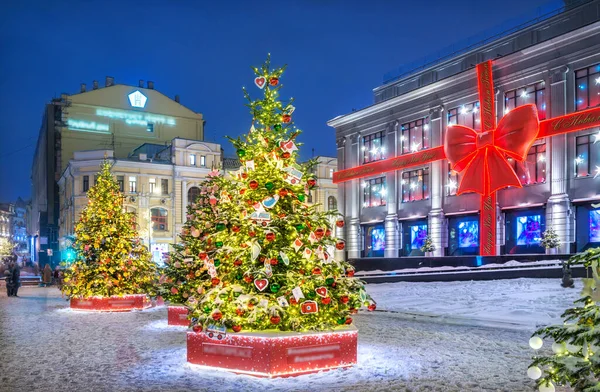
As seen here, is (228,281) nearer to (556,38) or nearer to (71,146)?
(556,38)

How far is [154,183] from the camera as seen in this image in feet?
196

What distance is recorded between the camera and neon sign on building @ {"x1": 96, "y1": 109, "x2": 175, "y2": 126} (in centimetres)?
6710

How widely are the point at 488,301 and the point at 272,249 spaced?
40.7 ft

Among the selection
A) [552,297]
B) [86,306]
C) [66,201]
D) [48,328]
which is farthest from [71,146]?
[552,297]

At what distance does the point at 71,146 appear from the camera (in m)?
66.6

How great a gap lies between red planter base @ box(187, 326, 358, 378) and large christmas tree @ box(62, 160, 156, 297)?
39.8ft

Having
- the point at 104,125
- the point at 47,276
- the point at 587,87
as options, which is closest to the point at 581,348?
the point at 587,87

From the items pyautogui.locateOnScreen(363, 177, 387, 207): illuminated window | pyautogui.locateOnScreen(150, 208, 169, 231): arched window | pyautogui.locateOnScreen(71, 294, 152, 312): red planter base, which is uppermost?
pyautogui.locateOnScreen(363, 177, 387, 207): illuminated window

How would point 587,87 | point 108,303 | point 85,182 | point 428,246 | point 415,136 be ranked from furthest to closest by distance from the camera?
1. point 85,182
2. point 415,136
3. point 428,246
4. point 587,87
5. point 108,303

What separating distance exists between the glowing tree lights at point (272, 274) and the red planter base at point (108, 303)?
11.7m

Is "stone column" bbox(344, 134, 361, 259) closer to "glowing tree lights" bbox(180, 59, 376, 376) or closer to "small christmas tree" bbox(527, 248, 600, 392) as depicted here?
"glowing tree lights" bbox(180, 59, 376, 376)

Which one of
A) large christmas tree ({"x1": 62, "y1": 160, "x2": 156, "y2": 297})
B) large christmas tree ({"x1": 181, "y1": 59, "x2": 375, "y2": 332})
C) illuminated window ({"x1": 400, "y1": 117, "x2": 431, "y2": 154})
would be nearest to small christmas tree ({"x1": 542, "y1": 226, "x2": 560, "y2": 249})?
illuminated window ({"x1": 400, "y1": 117, "x2": 431, "y2": 154})

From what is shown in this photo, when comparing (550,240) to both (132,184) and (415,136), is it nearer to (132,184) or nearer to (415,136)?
(415,136)

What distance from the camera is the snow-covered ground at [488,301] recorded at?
1623 cm
